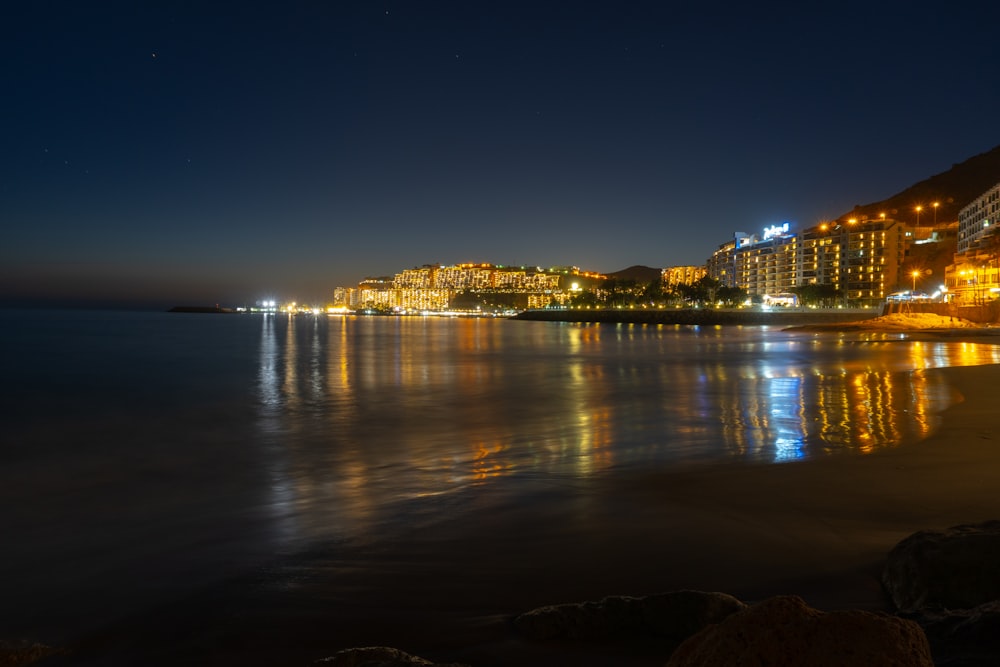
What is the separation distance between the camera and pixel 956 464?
810 cm

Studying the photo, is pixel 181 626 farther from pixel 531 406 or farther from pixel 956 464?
pixel 531 406

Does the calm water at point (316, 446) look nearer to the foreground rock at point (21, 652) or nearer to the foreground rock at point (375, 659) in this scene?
the foreground rock at point (21, 652)

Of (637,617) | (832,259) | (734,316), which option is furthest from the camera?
(832,259)

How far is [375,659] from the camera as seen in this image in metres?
3.36

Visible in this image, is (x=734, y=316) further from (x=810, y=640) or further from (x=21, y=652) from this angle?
(x=810, y=640)

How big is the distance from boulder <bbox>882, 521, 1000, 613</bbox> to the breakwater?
3164 inches

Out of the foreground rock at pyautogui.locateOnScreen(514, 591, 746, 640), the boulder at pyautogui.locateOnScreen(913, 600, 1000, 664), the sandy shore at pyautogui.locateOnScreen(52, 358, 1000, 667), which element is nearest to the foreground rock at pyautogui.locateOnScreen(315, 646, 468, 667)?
the sandy shore at pyautogui.locateOnScreen(52, 358, 1000, 667)

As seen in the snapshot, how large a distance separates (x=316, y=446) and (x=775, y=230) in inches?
6002

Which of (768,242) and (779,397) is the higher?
(768,242)

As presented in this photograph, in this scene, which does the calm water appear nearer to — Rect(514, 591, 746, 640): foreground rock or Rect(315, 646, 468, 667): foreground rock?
Rect(315, 646, 468, 667): foreground rock

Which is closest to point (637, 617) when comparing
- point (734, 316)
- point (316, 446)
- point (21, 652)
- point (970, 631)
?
point (970, 631)

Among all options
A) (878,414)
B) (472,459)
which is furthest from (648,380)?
(472,459)

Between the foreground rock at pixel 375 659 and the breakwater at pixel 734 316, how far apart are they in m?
82.7

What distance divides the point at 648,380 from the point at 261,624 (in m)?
19.8
